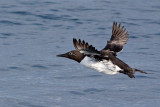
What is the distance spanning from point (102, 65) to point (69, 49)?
365cm

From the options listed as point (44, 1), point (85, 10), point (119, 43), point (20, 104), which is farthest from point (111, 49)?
point (44, 1)

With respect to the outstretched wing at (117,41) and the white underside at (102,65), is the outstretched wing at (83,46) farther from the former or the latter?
the outstretched wing at (117,41)

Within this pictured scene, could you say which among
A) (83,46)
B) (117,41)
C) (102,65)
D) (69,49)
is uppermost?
(83,46)

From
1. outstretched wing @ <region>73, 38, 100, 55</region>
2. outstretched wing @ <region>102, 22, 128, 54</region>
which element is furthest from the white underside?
outstretched wing @ <region>102, 22, 128, 54</region>

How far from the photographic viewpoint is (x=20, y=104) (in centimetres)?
941

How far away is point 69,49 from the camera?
12.6m

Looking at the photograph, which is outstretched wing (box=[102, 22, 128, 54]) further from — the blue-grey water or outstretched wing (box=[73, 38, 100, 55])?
outstretched wing (box=[73, 38, 100, 55])

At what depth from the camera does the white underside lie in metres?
8.94

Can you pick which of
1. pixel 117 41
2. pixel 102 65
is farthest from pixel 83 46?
pixel 117 41

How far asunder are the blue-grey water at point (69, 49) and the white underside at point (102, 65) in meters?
0.83

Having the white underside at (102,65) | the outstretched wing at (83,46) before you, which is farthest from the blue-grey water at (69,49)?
the outstretched wing at (83,46)

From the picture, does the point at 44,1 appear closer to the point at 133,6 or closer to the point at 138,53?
the point at 133,6

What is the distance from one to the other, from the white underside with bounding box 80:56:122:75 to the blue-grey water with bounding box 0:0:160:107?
83 centimetres

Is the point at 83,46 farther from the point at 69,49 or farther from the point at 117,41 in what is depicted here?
the point at 69,49
